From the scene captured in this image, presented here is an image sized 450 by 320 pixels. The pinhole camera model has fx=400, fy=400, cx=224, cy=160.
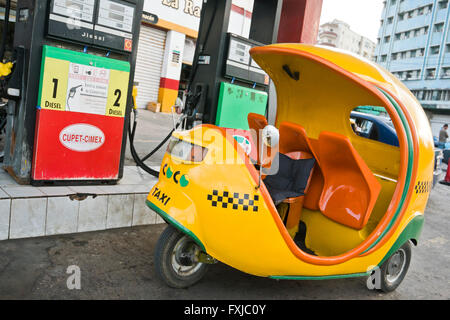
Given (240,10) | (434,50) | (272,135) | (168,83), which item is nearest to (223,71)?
(272,135)

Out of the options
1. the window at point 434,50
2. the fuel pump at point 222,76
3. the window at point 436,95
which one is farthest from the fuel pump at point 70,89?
the window at point 434,50

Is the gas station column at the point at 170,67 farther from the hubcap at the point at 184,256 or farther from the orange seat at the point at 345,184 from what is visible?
the hubcap at the point at 184,256

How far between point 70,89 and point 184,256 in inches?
85.1

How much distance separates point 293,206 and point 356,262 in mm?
769

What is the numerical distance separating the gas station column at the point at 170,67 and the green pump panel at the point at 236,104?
35.7 feet

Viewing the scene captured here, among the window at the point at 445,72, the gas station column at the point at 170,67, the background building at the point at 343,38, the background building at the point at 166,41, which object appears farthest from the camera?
the background building at the point at 343,38

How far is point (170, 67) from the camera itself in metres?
16.7

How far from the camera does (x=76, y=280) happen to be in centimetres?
304

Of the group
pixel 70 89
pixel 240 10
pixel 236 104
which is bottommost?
pixel 70 89

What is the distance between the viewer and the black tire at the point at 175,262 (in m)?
3.02

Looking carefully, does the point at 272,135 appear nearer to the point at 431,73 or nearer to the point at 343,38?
the point at 431,73

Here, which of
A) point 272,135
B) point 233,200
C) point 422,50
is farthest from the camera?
point 422,50

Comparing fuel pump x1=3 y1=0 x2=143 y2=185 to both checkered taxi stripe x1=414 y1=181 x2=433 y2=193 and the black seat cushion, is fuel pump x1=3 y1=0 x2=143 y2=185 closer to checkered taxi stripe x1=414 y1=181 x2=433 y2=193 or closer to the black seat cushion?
the black seat cushion
